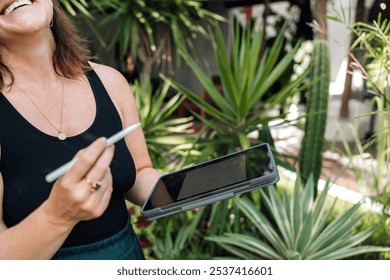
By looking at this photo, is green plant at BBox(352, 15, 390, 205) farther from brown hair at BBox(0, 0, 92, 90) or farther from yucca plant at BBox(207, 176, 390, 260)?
brown hair at BBox(0, 0, 92, 90)

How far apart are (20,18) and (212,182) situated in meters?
0.53

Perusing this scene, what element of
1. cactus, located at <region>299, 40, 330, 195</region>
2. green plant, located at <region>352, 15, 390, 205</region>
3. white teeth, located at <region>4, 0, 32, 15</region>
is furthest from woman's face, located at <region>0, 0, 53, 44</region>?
cactus, located at <region>299, 40, 330, 195</region>

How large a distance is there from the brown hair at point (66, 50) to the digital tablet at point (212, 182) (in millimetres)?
318

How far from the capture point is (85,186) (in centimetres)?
73

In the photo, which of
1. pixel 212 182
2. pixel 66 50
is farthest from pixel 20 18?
pixel 212 182

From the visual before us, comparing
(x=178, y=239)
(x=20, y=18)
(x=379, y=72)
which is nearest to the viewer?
(x=20, y=18)

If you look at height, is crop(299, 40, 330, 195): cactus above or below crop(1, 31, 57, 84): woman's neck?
below

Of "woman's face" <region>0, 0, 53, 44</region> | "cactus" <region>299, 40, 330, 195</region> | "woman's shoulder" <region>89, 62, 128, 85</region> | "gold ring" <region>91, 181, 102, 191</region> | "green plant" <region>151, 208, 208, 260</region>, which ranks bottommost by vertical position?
"green plant" <region>151, 208, 208, 260</region>

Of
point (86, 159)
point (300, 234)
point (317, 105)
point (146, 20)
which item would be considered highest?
point (86, 159)

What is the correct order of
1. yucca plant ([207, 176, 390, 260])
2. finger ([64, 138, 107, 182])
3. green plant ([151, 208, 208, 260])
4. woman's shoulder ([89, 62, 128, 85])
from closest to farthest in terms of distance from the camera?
finger ([64, 138, 107, 182]) < woman's shoulder ([89, 62, 128, 85]) < yucca plant ([207, 176, 390, 260]) < green plant ([151, 208, 208, 260])

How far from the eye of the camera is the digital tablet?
1075 millimetres

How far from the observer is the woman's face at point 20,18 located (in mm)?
943

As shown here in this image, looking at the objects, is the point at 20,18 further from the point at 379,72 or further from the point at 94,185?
the point at 379,72

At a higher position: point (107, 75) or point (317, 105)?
point (107, 75)
